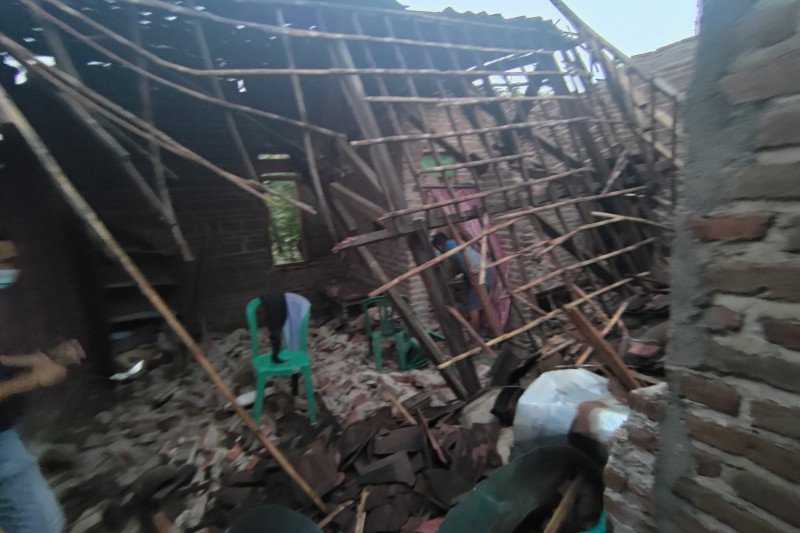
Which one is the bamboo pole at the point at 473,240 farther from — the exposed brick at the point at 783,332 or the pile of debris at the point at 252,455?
the exposed brick at the point at 783,332

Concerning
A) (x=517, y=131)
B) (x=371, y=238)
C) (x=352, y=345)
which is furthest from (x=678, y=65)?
(x=352, y=345)

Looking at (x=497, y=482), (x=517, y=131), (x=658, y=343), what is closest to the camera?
(x=497, y=482)

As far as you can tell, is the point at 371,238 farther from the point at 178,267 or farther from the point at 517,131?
the point at 178,267

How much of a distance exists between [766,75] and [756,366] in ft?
2.44

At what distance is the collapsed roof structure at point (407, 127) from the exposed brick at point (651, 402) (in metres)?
0.61

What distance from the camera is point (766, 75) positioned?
104cm

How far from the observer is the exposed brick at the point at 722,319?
1132mm

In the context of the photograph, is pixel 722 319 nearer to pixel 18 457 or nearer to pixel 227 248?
pixel 18 457

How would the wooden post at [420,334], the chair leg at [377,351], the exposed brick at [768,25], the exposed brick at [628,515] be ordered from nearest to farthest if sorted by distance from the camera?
the exposed brick at [768,25] → the exposed brick at [628,515] → the wooden post at [420,334] → the chair leg at [377,351]

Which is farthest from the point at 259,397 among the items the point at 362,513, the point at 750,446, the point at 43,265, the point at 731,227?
the point at 731,227

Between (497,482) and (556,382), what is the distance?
0.79m

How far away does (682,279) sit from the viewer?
1.28m

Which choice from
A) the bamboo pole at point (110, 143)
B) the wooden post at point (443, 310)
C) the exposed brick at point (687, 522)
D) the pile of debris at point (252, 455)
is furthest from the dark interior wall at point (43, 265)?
the exposed brick at point (687, 522)

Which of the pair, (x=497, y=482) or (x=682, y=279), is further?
(x=497, y=482)
